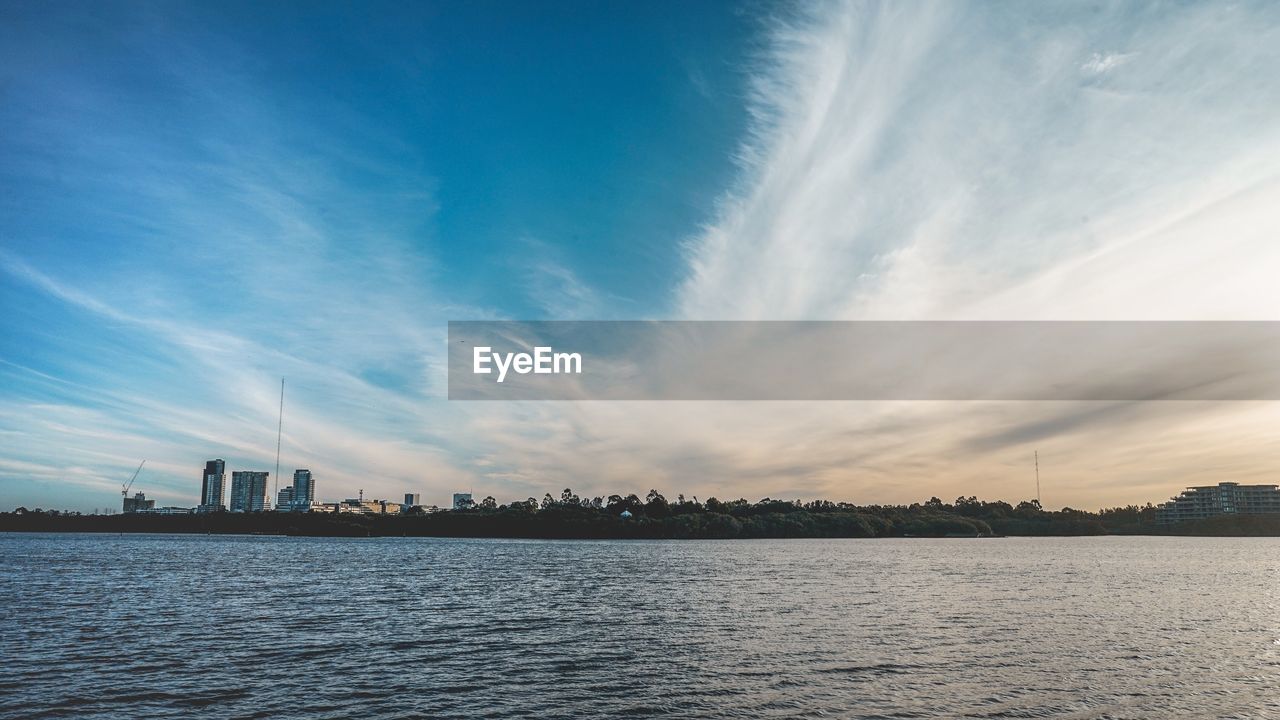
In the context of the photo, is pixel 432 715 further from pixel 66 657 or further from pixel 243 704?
pixel 66 657

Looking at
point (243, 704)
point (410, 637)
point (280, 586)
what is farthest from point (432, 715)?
point (280, 586)

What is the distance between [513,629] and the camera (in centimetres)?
6041

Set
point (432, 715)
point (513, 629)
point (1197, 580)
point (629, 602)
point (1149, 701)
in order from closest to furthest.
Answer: point (432, 715), point (1149, 701), point (513, 629), point (629, 602), point (1197, 580)

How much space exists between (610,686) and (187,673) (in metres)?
24.0

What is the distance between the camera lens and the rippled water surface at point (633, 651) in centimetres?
3672

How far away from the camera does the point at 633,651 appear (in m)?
50.7

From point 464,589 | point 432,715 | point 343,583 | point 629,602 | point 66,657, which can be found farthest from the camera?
point 343,583

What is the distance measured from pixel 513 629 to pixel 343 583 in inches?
2136

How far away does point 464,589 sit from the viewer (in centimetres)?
9450

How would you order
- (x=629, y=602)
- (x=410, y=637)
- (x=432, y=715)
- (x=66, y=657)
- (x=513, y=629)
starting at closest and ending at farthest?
(x=432, y=715) < (x=66, y=657) < (x=410, y=637) < (x=513, y=629) < (x=629, y=602)

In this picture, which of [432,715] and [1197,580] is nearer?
[432,715]

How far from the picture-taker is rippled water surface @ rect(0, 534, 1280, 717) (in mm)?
36719

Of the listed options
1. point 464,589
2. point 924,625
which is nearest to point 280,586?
point 464,589

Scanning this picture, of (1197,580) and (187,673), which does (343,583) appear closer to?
(187,673)
